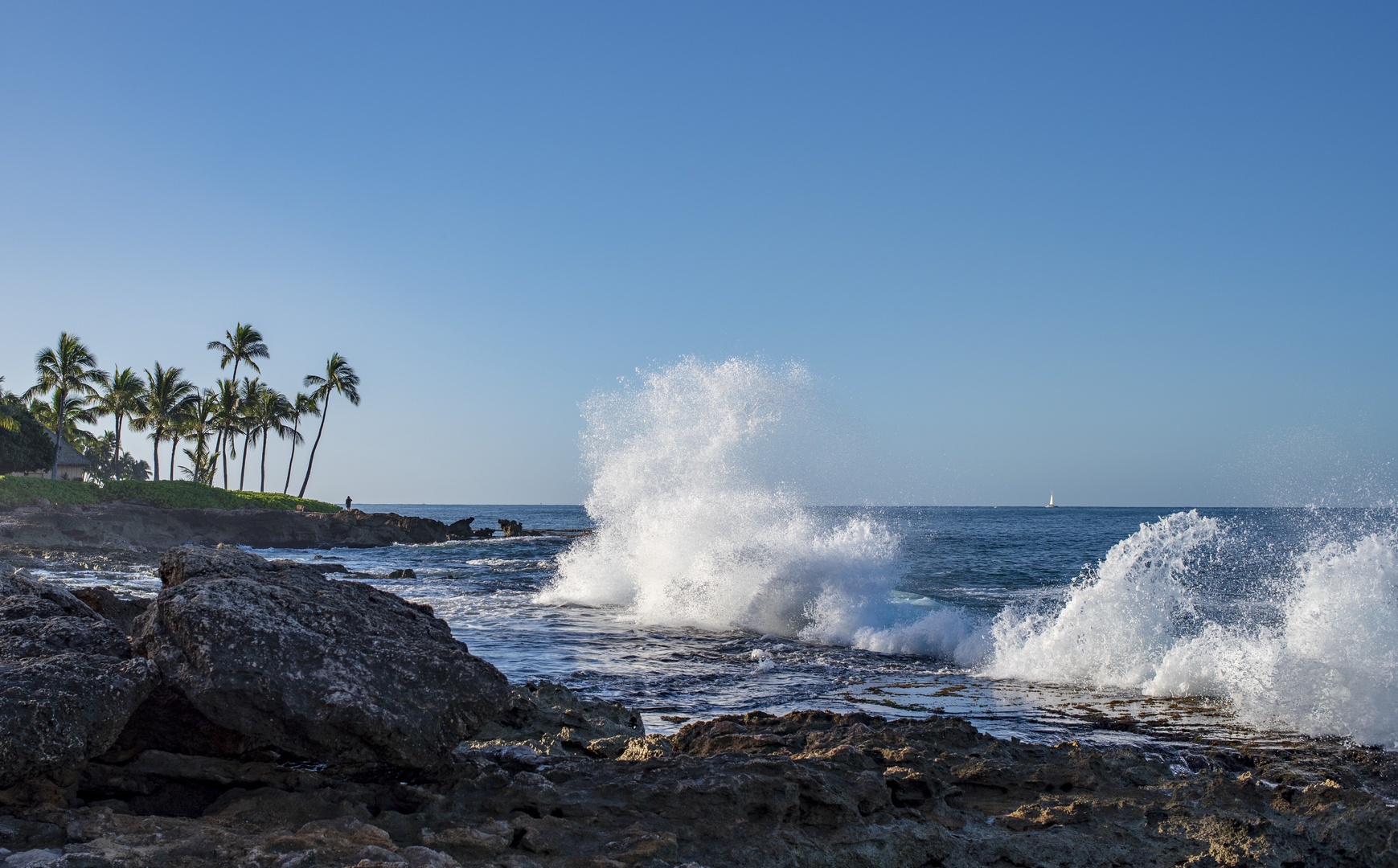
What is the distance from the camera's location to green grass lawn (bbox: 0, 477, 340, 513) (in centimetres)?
3341

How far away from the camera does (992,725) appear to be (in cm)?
736

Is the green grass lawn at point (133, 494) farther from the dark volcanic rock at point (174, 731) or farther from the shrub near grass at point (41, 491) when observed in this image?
the dark volcanic rock at point (174, 731)

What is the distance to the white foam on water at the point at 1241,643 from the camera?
7.58 metres

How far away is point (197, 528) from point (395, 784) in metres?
37.1

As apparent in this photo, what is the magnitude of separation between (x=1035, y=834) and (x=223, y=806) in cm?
376

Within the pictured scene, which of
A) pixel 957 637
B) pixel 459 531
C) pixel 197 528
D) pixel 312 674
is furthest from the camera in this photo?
pixel 459 531

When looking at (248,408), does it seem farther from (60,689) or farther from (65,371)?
(60,689)

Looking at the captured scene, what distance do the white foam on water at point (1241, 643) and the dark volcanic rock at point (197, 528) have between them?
2665 centimetres

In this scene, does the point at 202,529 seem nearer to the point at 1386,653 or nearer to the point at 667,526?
the point at 667,526

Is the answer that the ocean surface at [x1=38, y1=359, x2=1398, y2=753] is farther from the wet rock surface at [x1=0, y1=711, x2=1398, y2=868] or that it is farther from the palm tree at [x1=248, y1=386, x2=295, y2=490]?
the palm tree at [x1=248, y1=386, x2=295, y2=490]

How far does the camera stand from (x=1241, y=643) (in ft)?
29.7

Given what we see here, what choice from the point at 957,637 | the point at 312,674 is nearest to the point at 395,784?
the point at 312,674

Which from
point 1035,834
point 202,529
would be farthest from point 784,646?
point 202,529

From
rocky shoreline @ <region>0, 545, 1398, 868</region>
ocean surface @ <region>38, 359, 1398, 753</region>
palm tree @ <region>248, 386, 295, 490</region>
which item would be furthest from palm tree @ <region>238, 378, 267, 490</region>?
rocky shoreline @ <region>0, 545, 1398, 868</region>
